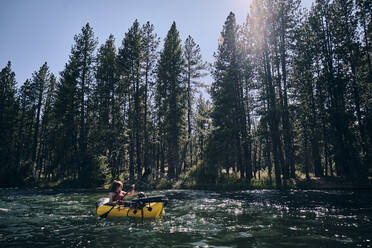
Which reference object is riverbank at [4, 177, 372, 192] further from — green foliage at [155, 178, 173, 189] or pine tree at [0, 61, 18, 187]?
pine tree at [0, 61, 18, 187]

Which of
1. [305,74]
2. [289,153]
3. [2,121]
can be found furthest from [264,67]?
[2,121]

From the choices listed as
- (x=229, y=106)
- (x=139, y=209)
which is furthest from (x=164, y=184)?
(x=139, y=209)

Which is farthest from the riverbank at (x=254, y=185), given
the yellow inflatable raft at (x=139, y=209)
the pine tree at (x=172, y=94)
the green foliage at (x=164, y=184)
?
the yellow inflatable raft at (x=139, y=209)

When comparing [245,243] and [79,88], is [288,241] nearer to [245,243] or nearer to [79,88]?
[245,243]

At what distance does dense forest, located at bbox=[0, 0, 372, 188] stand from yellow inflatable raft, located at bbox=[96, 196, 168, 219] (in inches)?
576

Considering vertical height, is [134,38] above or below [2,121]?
above

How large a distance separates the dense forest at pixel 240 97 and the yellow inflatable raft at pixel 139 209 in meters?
14.6

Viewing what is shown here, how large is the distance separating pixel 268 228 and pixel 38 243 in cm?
680

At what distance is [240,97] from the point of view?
2953cm

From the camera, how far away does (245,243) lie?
19.9 ft

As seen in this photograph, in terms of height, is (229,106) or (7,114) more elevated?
(7,114)

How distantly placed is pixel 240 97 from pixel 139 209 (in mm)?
22708

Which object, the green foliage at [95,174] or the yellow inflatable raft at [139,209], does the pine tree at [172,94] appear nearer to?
the green foliage at [95,174]

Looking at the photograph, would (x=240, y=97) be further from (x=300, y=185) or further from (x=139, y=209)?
(x=139, y=209)
